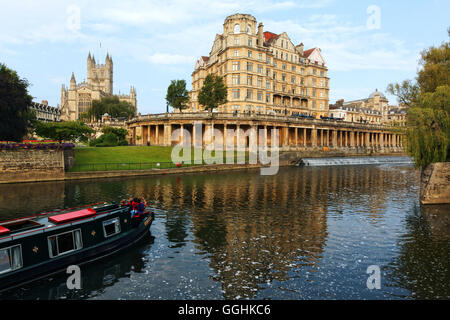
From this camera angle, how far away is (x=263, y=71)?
285 feet

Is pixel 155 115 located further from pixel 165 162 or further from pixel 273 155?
pixel 273 155

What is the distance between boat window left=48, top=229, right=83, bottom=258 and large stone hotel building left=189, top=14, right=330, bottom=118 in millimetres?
64625

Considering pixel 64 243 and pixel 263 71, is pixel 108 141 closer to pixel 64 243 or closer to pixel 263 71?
pixel 263 71

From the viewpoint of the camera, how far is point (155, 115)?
72125 millimetres

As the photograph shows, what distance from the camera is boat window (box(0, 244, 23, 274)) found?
11945 millimetres

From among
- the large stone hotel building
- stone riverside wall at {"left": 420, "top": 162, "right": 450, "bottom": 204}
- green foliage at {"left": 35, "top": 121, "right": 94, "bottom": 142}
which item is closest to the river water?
stone riverside wall at {"left": 420, "top": 162, "right": 450, "bottom": 204}

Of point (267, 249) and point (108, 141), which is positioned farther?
point (108, 141)

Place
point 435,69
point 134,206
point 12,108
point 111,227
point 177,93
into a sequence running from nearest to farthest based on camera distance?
point 111,227 → point 134,206 → point 435,69 → point 12,108 → point 177,93

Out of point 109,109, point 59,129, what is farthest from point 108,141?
point 109,109

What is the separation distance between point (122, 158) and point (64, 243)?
1683 inches

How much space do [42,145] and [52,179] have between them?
5.24m

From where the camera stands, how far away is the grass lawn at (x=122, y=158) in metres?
47.6

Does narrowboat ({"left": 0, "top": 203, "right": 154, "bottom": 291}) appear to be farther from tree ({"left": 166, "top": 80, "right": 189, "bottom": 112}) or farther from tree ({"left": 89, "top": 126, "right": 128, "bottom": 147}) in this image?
tree ({"left": 166, "top": 80, "right": 189, "bottom": 112})
